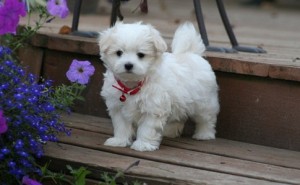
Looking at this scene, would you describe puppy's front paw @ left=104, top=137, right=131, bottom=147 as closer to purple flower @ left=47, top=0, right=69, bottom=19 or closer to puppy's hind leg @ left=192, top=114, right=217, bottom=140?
puppy's hind leg @ left=192, top=114, right=217, bottom=140

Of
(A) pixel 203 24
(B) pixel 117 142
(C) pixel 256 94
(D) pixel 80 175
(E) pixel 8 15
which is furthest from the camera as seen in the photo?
(A) pixel 203 24

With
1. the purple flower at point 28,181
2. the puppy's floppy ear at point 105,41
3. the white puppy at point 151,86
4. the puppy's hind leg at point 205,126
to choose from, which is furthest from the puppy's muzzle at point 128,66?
the purple flower at point 28,181

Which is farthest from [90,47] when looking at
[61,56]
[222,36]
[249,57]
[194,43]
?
[222,36]

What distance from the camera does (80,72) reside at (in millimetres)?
3354

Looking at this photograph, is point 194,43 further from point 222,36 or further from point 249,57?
point 222,36

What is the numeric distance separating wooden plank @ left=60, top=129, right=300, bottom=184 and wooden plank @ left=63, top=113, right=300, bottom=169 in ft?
0.28

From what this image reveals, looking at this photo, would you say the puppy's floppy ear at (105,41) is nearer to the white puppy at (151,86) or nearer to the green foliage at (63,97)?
the white puppy at (151,86)

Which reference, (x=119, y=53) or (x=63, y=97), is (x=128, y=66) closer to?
(x=119, y=53)

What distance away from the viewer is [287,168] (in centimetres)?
321

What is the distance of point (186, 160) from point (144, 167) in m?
0.27

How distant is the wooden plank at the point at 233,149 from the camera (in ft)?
11.0

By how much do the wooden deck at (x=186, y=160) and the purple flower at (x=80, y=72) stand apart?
0.32m

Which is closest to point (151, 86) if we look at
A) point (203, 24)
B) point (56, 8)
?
point (56, 8)

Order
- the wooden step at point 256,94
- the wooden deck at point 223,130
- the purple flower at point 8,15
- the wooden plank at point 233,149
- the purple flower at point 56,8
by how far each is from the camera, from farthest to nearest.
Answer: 1. the wooden step at point 256,94
2. the wooden plank at point 233,149
3. the purple flower at point 56,8
4. the wooden deck at point 223,130
5. the purple flower at point 8,15
